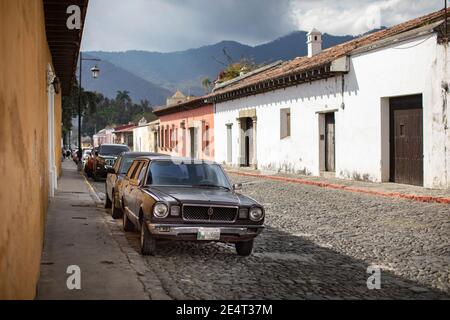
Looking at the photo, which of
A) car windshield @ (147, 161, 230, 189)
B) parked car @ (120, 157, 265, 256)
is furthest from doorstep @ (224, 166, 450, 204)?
parked car @ (120, 157, 265, 256)

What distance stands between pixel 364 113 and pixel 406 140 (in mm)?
2189

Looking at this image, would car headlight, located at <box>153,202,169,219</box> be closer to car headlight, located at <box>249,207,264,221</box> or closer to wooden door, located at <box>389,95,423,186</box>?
car headlight, located at <box>249,207,264,221</box>

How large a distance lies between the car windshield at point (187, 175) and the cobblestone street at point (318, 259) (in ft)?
3.17

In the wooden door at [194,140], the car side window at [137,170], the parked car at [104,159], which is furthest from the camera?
the wooden door at [194,140]

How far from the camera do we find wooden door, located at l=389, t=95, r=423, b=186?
15609mm

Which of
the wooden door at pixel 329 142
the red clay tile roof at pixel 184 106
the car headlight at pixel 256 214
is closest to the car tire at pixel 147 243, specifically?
the car headlight at pixel 256 214

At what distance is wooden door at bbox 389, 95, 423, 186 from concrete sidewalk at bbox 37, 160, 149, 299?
9593 mm

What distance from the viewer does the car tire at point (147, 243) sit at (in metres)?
6.96

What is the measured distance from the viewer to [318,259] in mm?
7074

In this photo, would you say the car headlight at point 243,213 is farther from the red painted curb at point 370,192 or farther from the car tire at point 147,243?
the red painted curb at point 370,192

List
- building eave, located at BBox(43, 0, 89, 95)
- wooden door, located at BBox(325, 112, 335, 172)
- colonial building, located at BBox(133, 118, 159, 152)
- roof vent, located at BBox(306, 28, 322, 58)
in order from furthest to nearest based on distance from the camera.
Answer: colonial building, located at BBox(133, 118, 159, 152) < roof vent, located at BBox(306, 28, 322, 58) < wooden door, located at BBox(325, 112, 335, 172) < building eave, located at BBox(43, 0, 89, 95)

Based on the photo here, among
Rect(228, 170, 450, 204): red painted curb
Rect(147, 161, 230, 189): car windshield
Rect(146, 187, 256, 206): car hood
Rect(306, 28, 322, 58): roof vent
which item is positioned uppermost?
Rect(306, 28, 322, 58): roof vent
